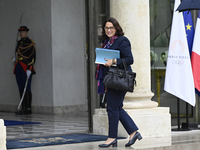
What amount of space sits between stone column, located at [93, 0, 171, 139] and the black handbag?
1449 millimetres

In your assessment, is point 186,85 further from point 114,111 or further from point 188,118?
point 114,111

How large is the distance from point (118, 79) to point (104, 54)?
0.34m

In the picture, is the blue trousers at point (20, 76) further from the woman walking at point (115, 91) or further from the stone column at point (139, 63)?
the woman walking at point (115, 91)

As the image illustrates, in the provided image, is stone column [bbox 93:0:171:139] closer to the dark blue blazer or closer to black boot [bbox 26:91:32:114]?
Answer: the dark blue blazer

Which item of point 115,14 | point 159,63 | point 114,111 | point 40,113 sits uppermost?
point 115,14

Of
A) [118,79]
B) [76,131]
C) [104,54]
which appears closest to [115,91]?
[118,79]

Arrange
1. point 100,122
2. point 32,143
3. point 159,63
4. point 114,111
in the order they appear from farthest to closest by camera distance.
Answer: point 159,63 < point 100,122 < point 32,143 < point 114,111

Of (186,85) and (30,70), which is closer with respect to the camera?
(186,85)

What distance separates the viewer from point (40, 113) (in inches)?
424

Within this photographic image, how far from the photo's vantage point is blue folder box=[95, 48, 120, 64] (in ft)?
16.4

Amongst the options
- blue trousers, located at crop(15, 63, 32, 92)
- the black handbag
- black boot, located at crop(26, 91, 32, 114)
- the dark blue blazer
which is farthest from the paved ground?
blue trousers, located at crop(15, 63, 32, 92)

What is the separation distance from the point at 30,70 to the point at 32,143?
529 centimetres

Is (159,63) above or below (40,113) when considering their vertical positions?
above

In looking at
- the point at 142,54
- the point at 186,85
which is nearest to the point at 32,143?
the point at 142,54
